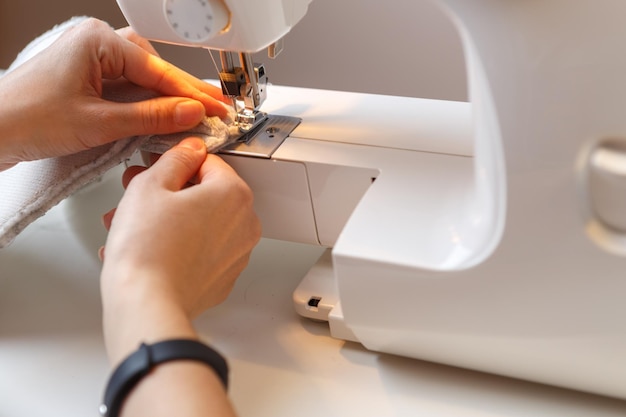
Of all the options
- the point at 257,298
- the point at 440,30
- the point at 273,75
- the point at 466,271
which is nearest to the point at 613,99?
the point at 466,271

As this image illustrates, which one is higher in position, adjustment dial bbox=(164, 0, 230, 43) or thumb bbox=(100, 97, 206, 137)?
adjustment dial bbox=(164, 0, 230, 43)

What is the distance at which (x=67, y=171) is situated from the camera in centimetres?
83

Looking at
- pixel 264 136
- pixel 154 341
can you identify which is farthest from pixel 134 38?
pixel 154 341

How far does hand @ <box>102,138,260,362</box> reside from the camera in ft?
1.86

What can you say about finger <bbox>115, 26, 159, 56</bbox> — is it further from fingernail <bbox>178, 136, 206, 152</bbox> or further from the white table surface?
the white table surface

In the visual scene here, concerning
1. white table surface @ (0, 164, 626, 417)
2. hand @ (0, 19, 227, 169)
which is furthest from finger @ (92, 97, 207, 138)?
white table surface @ (0, 164, 626, 417)

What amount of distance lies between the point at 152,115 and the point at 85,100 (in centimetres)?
8

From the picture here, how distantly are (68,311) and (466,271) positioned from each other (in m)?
0.52

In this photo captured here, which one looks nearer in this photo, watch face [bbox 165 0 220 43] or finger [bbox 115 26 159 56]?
watch face [bbox 165 0 220 43]

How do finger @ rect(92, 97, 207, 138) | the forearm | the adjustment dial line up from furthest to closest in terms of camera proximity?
finger @ rect(92, 97, 207, 138) → the adjustment dial → the forearm

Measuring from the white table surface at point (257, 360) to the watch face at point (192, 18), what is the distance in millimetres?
343

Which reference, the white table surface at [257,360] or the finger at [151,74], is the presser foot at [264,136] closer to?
the finger at [151,74]

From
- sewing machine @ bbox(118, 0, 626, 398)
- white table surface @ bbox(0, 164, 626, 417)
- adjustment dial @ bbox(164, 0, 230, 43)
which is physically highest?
adjustment dial @ bbox(164, 0, 230, 43)

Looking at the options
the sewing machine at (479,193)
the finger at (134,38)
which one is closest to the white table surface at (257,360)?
the sewing machine at (479,193)
